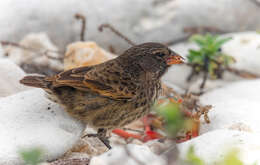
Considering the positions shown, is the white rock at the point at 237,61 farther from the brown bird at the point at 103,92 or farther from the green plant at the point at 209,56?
the brown bird at the point at 103,92

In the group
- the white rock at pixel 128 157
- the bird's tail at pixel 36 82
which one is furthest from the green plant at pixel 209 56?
the white rock at pixel 128 157

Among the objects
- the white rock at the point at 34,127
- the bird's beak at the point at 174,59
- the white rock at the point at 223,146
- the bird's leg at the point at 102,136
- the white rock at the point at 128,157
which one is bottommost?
the bird's leg at the point at 102,136

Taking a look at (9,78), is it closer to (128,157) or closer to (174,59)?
(174,59)

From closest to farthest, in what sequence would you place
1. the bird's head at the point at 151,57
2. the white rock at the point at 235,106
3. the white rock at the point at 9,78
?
the white rock at the point at 235,106, the bird's head at the point at 151,57, the white rock at the point at 9,78

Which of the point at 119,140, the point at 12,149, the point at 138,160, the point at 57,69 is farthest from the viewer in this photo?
the point at 57,69

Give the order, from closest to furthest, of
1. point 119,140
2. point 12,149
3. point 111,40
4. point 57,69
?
point 12,149 → point 119,140 → point 57,69 → point 111,40

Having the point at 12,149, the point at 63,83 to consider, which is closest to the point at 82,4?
the point at 63,83

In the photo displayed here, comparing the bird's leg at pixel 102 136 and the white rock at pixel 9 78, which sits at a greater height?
the white rock at pixel 9 78

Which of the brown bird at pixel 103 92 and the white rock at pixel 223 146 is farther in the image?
the brown bird at pixel 103 92

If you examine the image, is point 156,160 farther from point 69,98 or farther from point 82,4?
point 82,4
